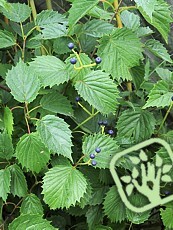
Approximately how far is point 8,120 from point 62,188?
214 mm

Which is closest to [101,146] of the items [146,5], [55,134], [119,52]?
[55,134]

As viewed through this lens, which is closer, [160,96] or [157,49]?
[160,96]

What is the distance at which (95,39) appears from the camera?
3.56ft

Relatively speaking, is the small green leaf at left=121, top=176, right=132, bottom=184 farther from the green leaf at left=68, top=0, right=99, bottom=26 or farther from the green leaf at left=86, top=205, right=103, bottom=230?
the green leaf at left=68, top=0, right=99, bottom=26

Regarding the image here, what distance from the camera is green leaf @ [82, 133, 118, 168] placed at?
3.13 feet

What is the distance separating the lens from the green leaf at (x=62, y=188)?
35.5 inches

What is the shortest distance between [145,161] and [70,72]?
31 cm

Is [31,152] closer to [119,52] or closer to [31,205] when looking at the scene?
[31,205]

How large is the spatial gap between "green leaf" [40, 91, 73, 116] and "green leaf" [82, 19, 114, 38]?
0.57 ft

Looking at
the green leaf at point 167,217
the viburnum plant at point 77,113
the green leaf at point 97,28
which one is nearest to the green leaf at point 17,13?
the viburnum plant at point 77,113

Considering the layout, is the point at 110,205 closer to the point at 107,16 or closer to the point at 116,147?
the point at 116,147

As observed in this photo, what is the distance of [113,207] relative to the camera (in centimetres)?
104

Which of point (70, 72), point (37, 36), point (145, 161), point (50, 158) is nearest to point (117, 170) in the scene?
point (145, 161)

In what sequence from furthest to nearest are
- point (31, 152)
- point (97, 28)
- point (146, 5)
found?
point (97, 28) < point (31, 152) < point (146, 5)
